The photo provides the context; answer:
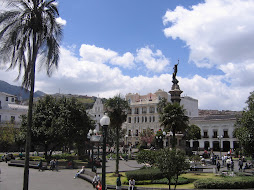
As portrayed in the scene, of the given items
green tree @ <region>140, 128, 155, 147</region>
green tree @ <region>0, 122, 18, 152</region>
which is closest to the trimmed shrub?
green tree @ <region>0, 122, 18, 152</region>

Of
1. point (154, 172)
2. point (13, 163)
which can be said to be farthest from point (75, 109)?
point (154, 172)

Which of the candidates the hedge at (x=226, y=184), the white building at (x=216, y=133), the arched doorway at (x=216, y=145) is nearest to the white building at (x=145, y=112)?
the white building at (x=216, y=133)

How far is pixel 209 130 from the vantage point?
62.6 meters

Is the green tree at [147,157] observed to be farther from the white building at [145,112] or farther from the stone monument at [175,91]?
the white building at [145,112]

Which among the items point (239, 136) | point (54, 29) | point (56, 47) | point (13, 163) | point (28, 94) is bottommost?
point (13, 163)

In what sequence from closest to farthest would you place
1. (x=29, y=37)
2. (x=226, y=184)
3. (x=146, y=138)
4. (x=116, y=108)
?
(x=29, y=37) < (x=226, y=184) < (x=116, y=108) < (x=146, y=138)

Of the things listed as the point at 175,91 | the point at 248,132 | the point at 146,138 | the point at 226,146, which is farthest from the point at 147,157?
the point at 226,146

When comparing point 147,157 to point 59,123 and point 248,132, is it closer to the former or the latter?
point 248,132

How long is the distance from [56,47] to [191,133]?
152 feet

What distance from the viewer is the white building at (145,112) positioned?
2805 inches

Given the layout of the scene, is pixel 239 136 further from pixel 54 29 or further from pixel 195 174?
pixel 54 29

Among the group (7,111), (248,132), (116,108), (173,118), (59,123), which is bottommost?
(248,132)

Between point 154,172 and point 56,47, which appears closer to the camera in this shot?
point 56,47

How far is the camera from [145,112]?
73625mm
